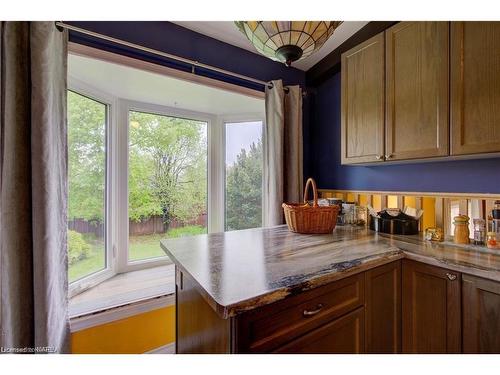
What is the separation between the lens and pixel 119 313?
4.64 ft

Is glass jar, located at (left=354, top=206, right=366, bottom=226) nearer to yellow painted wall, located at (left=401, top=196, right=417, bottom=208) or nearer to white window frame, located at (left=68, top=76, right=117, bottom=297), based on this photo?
yellow painted wall, located at (left=401, top=196, right=417, bottom=208)

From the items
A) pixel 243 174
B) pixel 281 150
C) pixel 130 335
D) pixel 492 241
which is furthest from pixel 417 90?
pixel 130 335

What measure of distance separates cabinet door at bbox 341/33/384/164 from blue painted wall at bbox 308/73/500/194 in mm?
325

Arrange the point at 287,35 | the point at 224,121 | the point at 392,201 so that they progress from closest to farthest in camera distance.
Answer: the point at 287,35
the point at 392,201
the point at 224,121

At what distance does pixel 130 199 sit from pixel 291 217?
1.24 m

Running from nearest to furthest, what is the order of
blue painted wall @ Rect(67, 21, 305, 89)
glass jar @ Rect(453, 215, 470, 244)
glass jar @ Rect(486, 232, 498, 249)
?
glass jar @ Rect(486, 232, 498, 249), glass jar @ Rect(453, 215, 470, 244), blue painted wall @ Rect(67, 21, 305, 89)

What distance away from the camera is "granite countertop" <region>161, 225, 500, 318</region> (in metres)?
0.69

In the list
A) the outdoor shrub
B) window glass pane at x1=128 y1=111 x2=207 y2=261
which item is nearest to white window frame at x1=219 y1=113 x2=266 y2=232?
window glass pane at x1=128 y1=111 x2=207 y2=261

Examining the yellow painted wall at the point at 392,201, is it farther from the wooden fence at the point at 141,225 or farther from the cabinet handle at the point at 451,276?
the wooden fence at the point at 141,225

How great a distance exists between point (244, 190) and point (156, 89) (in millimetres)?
1101

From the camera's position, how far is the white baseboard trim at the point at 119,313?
130cm

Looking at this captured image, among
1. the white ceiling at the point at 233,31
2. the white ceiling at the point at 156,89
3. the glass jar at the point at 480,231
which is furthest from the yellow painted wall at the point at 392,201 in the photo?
the white ceiling at the point at 156,89

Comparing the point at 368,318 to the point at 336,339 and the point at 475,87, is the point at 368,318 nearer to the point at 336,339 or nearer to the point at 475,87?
the point at 336,339
